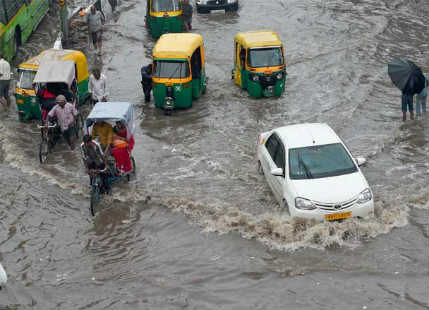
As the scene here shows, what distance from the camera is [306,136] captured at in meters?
12.4

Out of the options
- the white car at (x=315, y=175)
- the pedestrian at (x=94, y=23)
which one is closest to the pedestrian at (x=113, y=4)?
the pedestrian at (x=94, y=23)

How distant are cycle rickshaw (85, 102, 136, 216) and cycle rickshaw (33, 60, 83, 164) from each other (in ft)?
6.35

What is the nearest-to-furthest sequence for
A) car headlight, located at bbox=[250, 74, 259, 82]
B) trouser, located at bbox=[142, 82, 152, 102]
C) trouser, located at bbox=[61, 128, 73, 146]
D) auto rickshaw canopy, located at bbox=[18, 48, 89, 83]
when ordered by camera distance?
trouser, located at bbox=[61, 128, 73, 146] < auto rickshaw canopy, located at bbox=[18, 48, 89, 83] < car headlight, located at bbox=[250, 74, 259, 82] < trouser, located at bbox=[142, 82, 152, 102]

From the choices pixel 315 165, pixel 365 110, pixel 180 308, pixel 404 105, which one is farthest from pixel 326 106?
pixel 180 308

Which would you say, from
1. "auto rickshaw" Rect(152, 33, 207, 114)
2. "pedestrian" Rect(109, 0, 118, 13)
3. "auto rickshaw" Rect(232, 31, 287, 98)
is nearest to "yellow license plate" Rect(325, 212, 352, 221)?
"auto rickshaw" Rect(152, 33, 207, 114)

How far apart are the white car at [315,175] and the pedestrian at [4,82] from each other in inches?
353

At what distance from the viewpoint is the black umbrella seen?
16047 mm

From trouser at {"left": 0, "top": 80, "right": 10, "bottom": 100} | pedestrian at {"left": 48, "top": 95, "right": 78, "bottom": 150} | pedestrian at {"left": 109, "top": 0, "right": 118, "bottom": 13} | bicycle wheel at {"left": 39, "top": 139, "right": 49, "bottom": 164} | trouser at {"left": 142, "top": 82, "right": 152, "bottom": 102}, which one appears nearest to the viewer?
pedestrian at {"left": 48, "top": 95, "right": 78, "bottom": 150}

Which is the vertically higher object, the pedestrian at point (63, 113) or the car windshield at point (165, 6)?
the pedestrian at point (63, 113)

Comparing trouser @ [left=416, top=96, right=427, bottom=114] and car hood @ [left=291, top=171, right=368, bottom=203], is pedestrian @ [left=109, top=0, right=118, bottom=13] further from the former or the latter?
car hood @ [left=291, top=171, right=368, bottom=203]

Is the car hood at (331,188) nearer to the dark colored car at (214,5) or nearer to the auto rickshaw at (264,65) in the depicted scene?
the auto rickshaw at (264,65)

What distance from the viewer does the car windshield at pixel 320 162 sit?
11.6m

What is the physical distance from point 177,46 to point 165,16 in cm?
814

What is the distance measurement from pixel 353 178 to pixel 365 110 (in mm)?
7805
